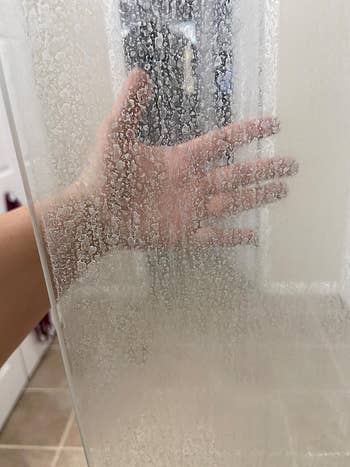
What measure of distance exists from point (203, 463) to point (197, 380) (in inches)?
4.2

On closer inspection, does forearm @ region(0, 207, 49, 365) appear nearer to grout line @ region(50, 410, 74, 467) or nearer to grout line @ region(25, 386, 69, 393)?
grout line @ region(50, 410, 74, 467)

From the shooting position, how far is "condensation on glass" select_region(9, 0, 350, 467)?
299 millimetres

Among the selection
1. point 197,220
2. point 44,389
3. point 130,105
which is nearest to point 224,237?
point 197,220

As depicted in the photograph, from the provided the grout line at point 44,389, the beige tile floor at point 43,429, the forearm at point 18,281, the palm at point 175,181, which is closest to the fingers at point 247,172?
the palm at point 175,181

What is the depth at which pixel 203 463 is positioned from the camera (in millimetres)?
446

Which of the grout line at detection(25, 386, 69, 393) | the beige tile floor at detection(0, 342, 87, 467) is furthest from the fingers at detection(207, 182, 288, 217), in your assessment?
the grout line at detection(25, 386, 69, 393)

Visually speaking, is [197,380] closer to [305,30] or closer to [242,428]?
[242,428]

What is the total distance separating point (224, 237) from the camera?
36cm

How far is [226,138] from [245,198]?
0.05 metres

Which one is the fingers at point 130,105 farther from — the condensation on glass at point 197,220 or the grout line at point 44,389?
the grout line at point 44,389

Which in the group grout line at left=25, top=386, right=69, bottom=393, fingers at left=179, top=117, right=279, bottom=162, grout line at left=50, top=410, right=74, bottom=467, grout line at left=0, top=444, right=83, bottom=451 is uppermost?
fingers at left=179, top=117, right=279, bottom=162

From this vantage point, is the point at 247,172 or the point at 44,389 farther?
the point at 44,389

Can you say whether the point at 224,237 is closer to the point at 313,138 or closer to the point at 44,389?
the point at 313,138

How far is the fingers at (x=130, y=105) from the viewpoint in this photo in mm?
304
